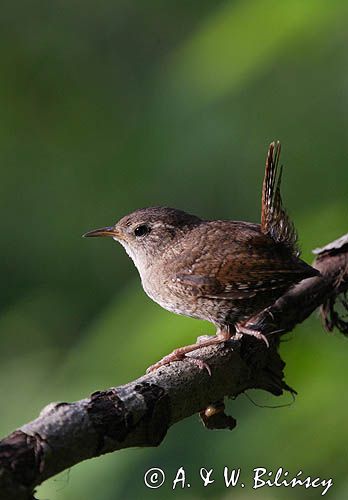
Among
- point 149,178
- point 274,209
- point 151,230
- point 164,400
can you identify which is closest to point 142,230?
point 151,230

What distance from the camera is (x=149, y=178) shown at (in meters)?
4.96

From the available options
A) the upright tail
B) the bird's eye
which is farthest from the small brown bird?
the bird's eye

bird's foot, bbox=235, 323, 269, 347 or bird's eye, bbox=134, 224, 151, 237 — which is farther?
bird's eye, bbox=134, 224, 151, 237

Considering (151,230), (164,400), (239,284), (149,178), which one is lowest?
(164,400)

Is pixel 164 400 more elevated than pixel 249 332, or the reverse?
pixel 249 332

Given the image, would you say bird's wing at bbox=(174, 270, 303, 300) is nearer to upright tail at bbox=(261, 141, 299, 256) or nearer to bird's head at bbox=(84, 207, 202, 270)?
upright tail at bbox=(261, 141, 299, 256)

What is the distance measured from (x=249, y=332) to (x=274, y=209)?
0.56 metres

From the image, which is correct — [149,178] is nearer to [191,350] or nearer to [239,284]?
[239,284]

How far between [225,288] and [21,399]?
0.72 m

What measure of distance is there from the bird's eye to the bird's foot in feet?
2.27

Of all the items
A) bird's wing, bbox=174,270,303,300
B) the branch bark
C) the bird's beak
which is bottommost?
the branch bark

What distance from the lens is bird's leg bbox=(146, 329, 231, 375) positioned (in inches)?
86.0

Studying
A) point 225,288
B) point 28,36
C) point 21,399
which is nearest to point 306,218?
point 225,288

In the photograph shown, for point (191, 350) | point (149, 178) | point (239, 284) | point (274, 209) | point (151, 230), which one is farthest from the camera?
point (149, 178)
